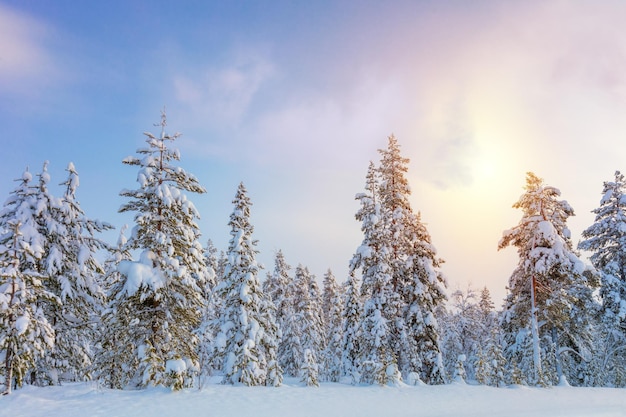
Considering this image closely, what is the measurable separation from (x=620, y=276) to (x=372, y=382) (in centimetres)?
2020

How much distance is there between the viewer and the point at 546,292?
24422mm

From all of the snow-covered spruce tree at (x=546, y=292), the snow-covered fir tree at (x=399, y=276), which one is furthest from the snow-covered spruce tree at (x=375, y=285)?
the snow-covered spruce tree at (x=546, y=292)

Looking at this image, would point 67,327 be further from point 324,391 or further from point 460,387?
point 460,387

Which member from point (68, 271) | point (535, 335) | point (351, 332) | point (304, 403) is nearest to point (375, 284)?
point (351, 332)

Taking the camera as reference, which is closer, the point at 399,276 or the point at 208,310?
the point at 399,276

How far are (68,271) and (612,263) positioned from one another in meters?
33.2

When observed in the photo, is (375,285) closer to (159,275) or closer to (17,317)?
(159,275)

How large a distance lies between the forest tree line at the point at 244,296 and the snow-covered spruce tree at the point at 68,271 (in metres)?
0.07

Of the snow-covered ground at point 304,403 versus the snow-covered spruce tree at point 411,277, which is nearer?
the snow-covered ground at point 304,403

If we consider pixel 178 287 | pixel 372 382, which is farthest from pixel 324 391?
pixel 178 287

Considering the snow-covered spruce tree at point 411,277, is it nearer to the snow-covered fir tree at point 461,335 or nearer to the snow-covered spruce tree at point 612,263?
the snow-covered spruce tree at point 612,263

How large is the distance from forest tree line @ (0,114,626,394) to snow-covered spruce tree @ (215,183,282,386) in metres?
0.09

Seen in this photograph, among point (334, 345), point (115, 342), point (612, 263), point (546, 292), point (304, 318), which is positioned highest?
point (612, 263)

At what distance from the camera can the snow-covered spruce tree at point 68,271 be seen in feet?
64.1
